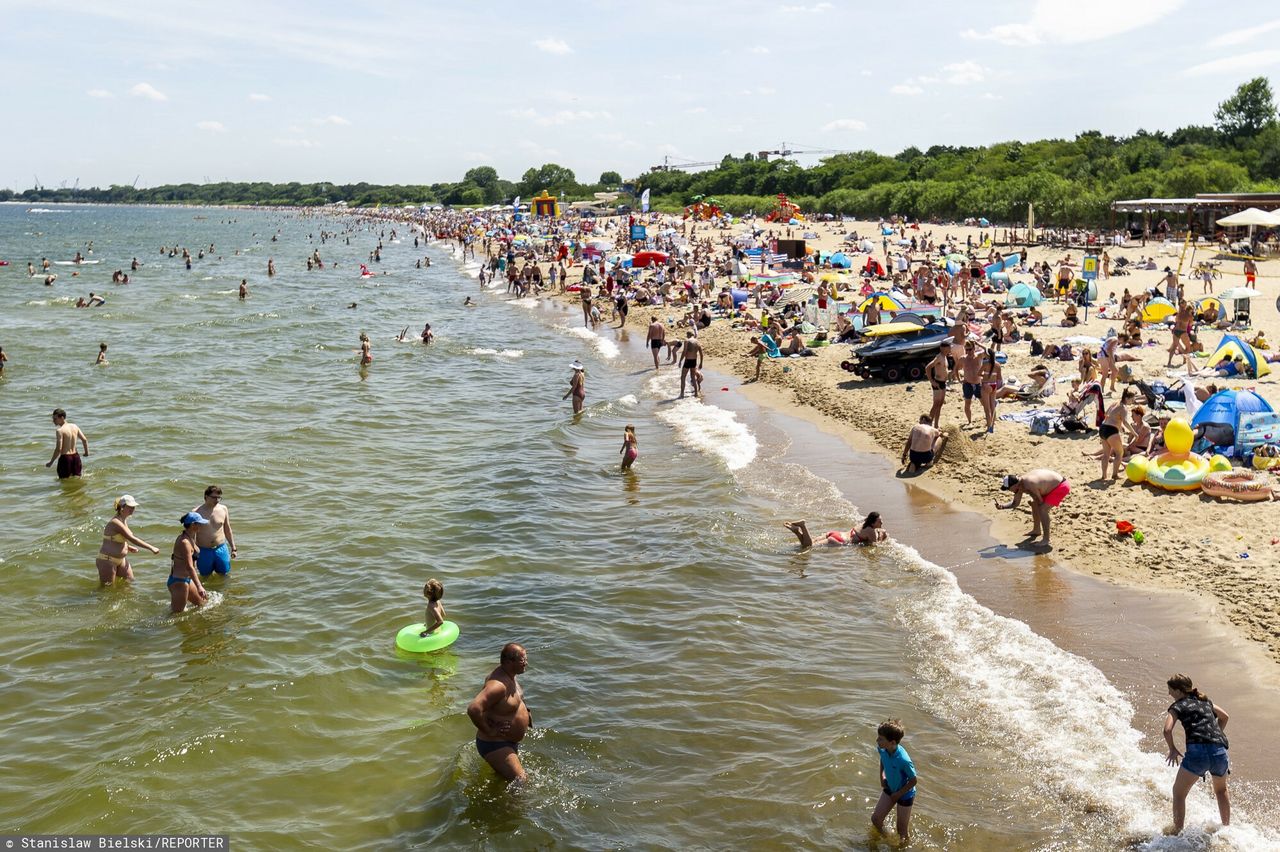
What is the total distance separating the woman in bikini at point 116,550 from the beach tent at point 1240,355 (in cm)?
1822

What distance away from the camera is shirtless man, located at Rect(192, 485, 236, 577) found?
11328 millimetres

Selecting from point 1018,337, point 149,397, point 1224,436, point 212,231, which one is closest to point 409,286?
point 149,397

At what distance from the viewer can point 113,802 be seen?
7520 millimetres

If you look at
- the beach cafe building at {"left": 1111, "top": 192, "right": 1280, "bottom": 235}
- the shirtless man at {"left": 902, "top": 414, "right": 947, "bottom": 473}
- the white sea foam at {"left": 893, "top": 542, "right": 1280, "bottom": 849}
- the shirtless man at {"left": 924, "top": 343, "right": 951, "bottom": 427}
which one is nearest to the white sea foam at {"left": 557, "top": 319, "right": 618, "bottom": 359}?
the shirtless man at {"left": 924, "top": 343, "right": 951, "bottom": 427}

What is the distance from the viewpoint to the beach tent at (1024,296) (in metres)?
27.0

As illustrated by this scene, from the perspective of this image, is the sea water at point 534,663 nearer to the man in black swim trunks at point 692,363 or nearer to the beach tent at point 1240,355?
the man in black swim trunks at point 692,363

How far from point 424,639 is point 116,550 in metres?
4.33

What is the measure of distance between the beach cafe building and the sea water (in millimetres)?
31519

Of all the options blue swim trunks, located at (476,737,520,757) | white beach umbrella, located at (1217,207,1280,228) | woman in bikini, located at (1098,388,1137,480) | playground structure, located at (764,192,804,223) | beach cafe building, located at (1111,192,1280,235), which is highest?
playground structure, located at (764,192,804,223)

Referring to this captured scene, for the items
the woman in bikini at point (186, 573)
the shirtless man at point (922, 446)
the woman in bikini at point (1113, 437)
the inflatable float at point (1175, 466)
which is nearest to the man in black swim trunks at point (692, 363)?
the shirtless man at point (922, 446)

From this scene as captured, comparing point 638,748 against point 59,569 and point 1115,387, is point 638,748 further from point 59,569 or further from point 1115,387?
point 1115,387

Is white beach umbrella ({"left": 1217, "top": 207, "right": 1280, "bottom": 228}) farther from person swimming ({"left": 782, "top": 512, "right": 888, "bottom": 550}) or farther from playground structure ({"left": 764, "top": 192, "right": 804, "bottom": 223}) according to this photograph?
playground structure ({"left": 764, "top": 192, "right": 804, "bottom": 223})

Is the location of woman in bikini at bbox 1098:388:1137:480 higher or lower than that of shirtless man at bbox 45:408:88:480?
higher

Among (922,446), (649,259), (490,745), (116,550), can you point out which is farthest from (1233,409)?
(649,259)
